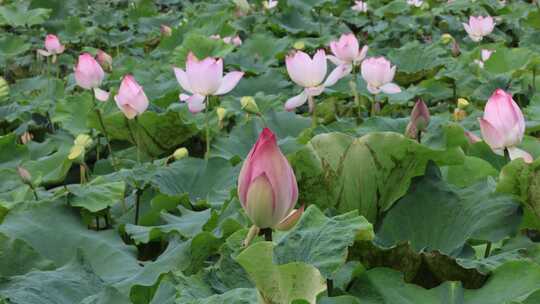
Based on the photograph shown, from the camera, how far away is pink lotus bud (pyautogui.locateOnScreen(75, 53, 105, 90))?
1.95 metres

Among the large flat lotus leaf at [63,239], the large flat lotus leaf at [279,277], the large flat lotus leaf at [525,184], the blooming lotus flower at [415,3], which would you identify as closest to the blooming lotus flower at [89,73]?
the large flat lotus leaf at [63,239]

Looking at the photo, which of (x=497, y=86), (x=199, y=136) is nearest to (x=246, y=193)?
(x=199, y=136)

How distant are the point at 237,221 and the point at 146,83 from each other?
1.56 meters

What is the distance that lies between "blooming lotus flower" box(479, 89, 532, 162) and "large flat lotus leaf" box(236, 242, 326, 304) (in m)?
0.51

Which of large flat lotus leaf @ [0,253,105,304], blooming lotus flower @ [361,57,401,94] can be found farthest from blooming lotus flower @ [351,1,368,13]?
large flat lotus leaf @ [0,253,105,304]

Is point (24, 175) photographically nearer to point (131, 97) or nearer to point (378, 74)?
point (131, 97)

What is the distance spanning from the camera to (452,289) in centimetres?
81

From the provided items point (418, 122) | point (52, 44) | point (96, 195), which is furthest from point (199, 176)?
point (52, 44)

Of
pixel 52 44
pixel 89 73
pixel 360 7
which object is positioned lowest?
pixel 360 7

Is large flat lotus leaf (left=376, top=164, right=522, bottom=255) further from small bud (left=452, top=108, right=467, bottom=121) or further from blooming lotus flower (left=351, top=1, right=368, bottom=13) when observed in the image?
blooming lotus flower (left=351, top=1, right=368, bottom=13)

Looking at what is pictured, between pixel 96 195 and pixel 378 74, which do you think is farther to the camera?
pixel 378 74

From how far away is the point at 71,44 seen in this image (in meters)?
3.94

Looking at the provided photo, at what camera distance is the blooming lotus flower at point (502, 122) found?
1.12 meters

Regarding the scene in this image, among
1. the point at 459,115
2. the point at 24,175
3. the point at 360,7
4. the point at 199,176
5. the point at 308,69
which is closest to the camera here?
the point at 24,175
